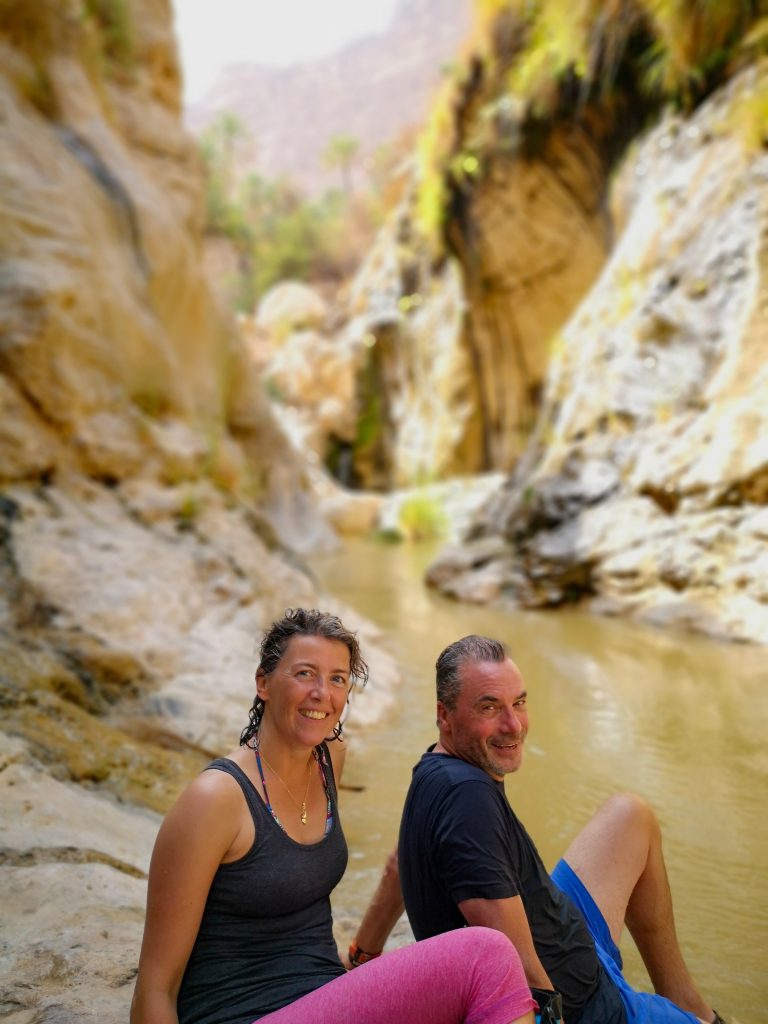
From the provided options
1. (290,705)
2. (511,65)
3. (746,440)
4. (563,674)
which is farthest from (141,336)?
(511,65)

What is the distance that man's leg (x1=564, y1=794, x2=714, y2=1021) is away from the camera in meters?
2.03

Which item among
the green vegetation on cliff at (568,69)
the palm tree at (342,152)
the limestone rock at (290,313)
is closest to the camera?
the green vegetation on cliff at (568,69)

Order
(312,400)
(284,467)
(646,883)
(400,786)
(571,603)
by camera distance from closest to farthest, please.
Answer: (646,883)
(400,786)
(571,603)
(284,467)
(312,400)

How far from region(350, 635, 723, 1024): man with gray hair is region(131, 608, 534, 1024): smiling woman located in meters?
0.17

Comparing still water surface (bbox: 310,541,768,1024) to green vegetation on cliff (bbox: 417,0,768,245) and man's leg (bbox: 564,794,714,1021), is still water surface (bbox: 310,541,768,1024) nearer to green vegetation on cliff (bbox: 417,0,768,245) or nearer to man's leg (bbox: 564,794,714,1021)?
man's leg (bbox: 564,794,714,1021)

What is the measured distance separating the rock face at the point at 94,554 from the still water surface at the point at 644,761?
0.67 meters

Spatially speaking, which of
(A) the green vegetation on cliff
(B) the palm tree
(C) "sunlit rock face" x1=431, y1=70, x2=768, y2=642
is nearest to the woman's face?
(C) "sunlit rock face" x1=431, y1=70, x2=768, y2=642

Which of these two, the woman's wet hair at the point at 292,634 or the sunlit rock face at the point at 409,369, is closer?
the woman's wet hair at the point at 292,634

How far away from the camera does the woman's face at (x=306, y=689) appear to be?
1.69m

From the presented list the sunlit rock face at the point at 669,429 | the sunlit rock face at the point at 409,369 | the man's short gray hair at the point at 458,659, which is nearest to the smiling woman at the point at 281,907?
the man's short gray hair at the point at 458,659

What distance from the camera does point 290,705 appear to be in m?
1.70

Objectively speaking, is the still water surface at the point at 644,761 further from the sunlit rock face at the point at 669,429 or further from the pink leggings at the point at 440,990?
the pink leggings at the point at 440,990

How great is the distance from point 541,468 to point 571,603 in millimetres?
2447

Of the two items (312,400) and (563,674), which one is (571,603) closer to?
(563,674)
